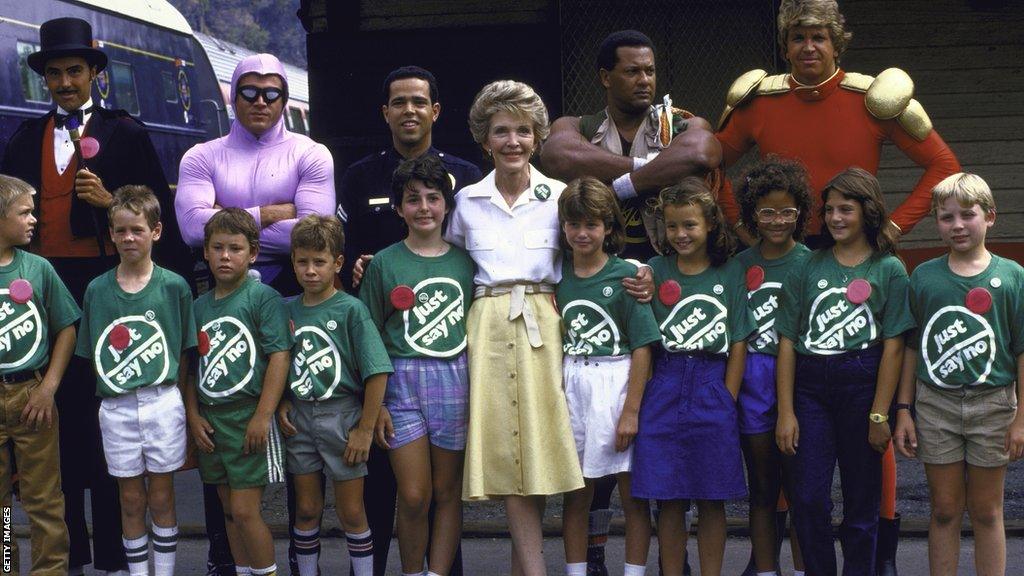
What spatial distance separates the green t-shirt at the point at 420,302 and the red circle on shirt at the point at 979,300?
1.55 meters

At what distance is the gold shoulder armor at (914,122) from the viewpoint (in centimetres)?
449

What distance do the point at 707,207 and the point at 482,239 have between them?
0.73 meters

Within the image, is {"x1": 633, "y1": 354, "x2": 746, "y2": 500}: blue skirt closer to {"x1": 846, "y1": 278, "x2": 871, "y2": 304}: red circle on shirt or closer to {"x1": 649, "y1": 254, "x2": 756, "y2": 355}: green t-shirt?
{"x1": 649, "y1": 254, "x2": 756, "y2": 355}: green t-shirt

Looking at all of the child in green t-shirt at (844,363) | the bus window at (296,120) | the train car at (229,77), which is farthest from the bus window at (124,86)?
the child in green t-shirt at (844,363)

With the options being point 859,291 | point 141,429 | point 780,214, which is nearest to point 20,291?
point 141,429

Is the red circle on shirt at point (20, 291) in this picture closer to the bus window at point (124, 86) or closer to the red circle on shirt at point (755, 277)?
the red circle on shirt at point (755, 277)

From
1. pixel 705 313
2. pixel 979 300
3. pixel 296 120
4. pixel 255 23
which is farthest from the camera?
pixel 255 23

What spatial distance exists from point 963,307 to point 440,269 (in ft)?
5.33

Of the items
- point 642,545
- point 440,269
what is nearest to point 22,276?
point 440,269

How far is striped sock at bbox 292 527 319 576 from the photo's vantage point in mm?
4422

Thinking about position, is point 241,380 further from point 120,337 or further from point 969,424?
point 969,424

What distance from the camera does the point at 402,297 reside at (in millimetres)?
4277

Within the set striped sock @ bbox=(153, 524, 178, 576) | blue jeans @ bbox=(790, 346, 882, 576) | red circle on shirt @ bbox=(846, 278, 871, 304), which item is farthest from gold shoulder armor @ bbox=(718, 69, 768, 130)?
striped sock @ bbox=(153, 524, 178, 576)

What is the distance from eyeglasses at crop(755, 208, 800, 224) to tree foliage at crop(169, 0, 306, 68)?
61.0 meters
